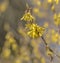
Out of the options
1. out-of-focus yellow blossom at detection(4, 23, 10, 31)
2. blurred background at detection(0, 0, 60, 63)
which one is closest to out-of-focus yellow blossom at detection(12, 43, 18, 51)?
blurred background at detection(0, 0, 60, 63)

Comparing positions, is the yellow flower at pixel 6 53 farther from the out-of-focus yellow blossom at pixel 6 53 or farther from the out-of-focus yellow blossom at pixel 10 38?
the out-of-focus yellow blossom at pixel 10 38

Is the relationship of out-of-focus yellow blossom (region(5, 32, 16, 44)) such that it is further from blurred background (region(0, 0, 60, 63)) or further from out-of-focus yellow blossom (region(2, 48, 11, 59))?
out-of-focus yellow blossom (region(2, 48, 11, 59))

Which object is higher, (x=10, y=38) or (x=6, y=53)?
(x=10, y=38)

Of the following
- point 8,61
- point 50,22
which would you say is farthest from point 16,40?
point 50,22

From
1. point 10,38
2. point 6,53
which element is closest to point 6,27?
point 10,38

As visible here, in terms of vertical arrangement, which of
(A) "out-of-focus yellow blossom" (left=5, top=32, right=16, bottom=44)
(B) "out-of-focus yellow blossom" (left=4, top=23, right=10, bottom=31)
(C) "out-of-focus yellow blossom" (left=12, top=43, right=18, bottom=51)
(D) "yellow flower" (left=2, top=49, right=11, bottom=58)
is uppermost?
Answer: (B) "out-of-focus yellow blossom" (left=4, top=23, right=10, bottom=31)

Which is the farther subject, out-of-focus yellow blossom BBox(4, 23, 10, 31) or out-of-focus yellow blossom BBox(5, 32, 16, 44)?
out-of-focus yellow blossom BBox(4, 23, 10, 31)

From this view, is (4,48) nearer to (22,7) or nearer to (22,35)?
(22,35)

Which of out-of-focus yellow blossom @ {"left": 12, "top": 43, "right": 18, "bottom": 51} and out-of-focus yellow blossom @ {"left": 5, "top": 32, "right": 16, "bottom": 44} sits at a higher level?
out-of-focus yellow blossom @ {"left": 5, "top": 32, "right": 16, "bottom": 44}

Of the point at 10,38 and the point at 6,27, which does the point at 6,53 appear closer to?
the point at 10,38

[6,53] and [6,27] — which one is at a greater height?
[6,27]

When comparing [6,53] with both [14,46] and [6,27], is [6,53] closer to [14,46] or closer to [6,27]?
[14,46]

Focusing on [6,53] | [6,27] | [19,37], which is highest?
[6,27]
